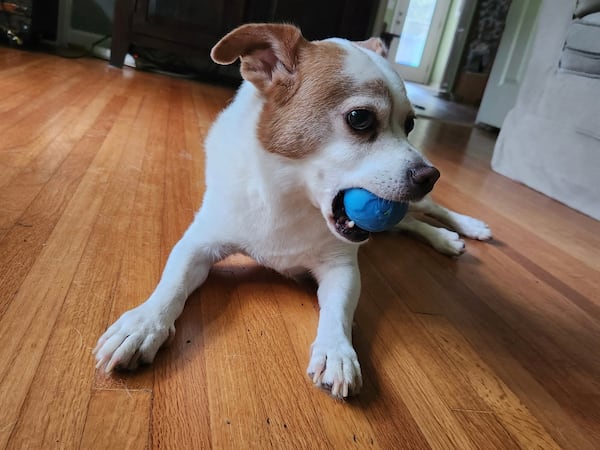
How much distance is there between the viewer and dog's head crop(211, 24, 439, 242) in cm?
107

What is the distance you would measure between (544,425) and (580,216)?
6.47 feet

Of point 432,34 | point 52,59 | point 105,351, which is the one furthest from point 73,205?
point 432,34

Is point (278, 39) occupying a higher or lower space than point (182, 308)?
higher

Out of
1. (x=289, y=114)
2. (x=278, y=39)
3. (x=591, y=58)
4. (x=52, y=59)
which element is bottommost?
(x=52, y=59)

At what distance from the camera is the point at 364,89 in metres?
1.11

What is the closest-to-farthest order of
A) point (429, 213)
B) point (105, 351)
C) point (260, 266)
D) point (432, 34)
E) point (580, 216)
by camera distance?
1. point (105, 351)
2. point (260, 266)
3. point (429, 213)
4. point (580, 216)
5. point (432, 34)

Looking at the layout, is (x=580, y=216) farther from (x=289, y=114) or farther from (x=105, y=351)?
(x=105, y=351)

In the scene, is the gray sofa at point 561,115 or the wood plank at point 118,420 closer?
the wood plank at point 118,420

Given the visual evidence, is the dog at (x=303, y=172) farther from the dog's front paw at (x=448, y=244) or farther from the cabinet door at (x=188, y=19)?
the cabinet door at (x=188, y=19)

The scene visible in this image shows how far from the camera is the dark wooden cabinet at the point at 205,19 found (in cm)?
451

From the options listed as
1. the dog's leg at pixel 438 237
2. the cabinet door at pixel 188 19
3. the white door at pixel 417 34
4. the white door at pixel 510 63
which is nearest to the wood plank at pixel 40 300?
the dog's leg at pixel 438 237

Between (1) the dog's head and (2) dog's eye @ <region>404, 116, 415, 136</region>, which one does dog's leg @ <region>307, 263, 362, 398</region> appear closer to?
(1) the dog's head

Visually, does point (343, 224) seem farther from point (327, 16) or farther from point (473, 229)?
point (327, 16)

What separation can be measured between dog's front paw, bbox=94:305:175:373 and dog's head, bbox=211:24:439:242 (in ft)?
1.40
